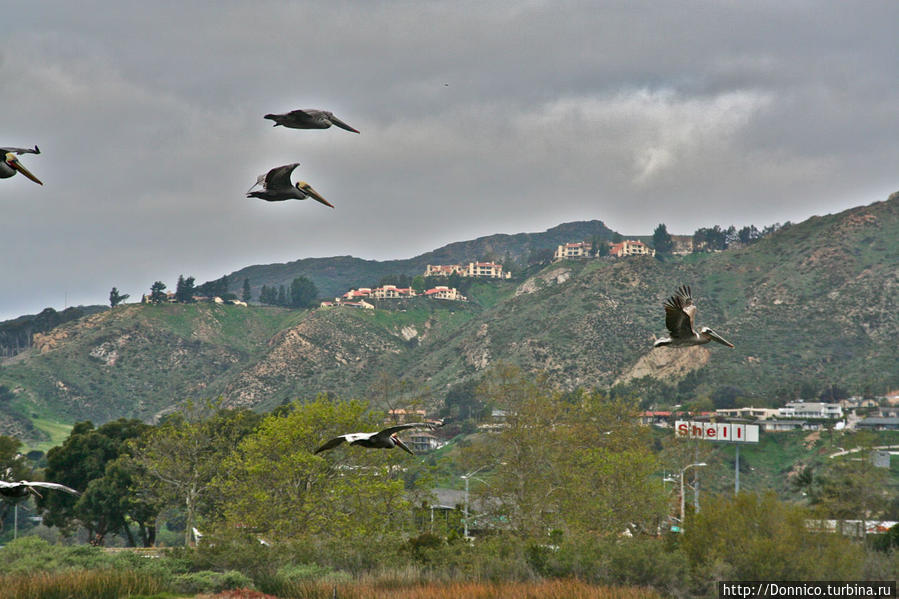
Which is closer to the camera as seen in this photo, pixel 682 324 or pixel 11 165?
pixel 11 165

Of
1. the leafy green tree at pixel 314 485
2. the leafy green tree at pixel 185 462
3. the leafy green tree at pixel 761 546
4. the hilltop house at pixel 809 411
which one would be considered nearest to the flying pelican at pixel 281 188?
the leafy green tree at pixel 761 546

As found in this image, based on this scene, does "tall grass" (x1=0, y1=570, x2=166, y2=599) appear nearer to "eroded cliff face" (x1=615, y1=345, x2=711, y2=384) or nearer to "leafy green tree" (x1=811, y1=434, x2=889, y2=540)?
"leafy green tree" (x1=811, y1=434, x2=889, y2=540)

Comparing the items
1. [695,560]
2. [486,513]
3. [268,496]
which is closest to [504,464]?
[486,513]

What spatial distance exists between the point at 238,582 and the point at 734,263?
7092 inches

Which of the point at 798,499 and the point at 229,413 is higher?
the point at 229,413

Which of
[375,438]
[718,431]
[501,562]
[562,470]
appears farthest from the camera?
[718,431]

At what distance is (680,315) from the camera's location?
50.6 ft

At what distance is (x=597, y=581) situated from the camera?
3042cm

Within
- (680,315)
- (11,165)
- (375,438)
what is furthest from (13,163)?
(680,315)

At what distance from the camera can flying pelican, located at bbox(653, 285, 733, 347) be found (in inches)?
607

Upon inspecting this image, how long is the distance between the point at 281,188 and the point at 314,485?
34999 millimetres

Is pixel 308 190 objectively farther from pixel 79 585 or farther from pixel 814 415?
pixel 814 415

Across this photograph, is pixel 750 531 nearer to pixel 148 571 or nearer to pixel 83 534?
pixel 148 571

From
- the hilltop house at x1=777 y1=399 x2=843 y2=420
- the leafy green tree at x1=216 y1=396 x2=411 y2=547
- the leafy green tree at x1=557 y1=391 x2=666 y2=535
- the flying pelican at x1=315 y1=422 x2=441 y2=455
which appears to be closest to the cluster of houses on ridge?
the hilltop house at x1=777 y1=399 x2=843 y2=420
